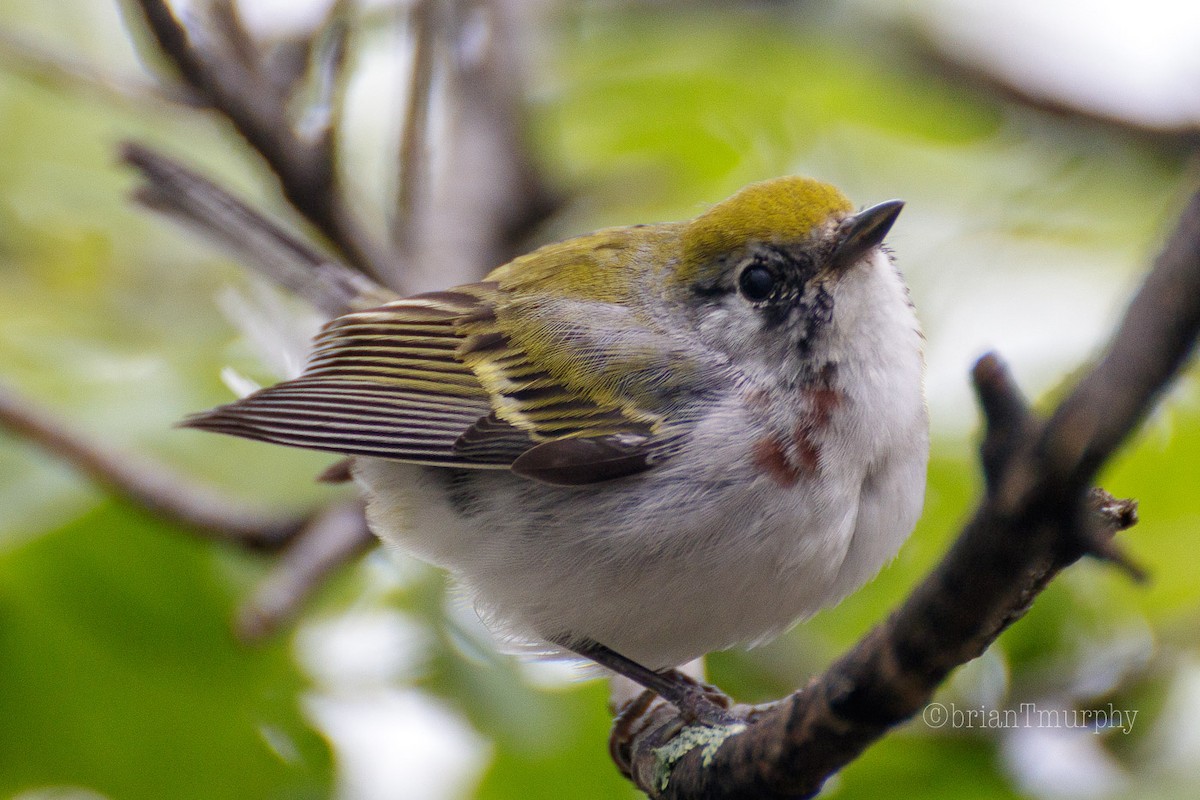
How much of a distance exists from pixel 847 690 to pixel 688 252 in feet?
5.16

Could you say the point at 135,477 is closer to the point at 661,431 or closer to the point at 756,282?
the point at 661,431

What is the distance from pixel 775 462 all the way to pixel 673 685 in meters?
0.55

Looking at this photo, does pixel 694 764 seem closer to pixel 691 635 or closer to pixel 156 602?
pixel 691 635

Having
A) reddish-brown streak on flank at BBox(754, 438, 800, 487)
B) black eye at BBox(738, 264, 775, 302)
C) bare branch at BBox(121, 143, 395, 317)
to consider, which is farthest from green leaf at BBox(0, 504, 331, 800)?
black eye at BBox(738, 264, 775, 302)

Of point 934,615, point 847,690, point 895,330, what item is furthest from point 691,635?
point 934,615

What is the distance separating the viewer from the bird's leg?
2.35m

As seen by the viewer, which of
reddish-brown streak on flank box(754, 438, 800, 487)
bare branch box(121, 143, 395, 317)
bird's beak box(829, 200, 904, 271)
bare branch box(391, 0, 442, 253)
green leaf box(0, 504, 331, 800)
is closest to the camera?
reddish-brown streak on flank box(754, 438, 800, 487)

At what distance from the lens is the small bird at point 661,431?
90.7 inches

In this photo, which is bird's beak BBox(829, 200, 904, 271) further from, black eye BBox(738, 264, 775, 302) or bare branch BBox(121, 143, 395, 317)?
bare branch BBox(121, 143, 395, 317)

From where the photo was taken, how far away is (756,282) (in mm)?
2598

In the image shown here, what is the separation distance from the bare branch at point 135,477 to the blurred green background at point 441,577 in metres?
0.05

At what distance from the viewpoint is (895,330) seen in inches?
97.4
